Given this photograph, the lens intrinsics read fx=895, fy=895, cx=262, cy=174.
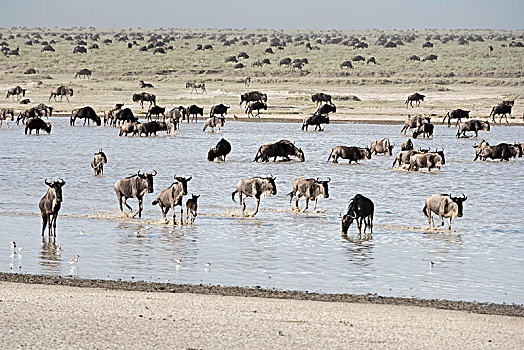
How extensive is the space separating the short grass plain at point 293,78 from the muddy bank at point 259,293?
34435 millimetres

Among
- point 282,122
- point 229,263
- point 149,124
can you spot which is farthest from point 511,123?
point 229,263

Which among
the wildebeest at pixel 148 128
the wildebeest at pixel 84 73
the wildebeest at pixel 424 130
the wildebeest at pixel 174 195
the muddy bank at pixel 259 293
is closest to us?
the muddy bank at pixel 259 293

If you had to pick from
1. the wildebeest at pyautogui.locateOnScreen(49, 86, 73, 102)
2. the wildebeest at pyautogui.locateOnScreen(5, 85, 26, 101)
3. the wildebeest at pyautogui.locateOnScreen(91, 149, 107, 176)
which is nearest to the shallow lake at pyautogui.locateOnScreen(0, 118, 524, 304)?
the wildebeest at pyautogui.locateOnScreen(91, 149, 107, 176)

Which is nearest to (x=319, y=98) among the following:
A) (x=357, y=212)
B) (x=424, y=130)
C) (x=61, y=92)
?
(x=424, y=130)

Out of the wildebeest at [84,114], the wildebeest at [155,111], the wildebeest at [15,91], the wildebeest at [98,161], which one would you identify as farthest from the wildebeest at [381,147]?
the wildebeest at [15,91]

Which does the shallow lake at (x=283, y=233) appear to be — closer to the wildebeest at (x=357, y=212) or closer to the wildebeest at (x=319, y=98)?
the wildebeest at (x=357, y=212)

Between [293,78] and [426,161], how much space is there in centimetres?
3696

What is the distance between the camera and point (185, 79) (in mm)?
61031

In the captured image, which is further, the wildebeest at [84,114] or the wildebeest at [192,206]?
the wildebeest at [84,114]

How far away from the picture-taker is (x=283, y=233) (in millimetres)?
15070

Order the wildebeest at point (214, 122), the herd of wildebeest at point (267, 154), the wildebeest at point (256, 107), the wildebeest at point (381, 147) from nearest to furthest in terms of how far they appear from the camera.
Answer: the herd of wildebeest at point (267, 154), the wildebeest at point (381, 147), the wildebeest at point (214, 122), the wildebeest at point (256, 107)

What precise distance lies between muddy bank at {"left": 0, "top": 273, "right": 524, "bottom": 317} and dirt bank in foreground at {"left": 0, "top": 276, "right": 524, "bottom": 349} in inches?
9.0

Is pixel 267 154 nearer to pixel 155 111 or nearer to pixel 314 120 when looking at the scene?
pixel 314 120

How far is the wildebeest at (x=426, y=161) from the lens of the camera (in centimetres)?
2466
